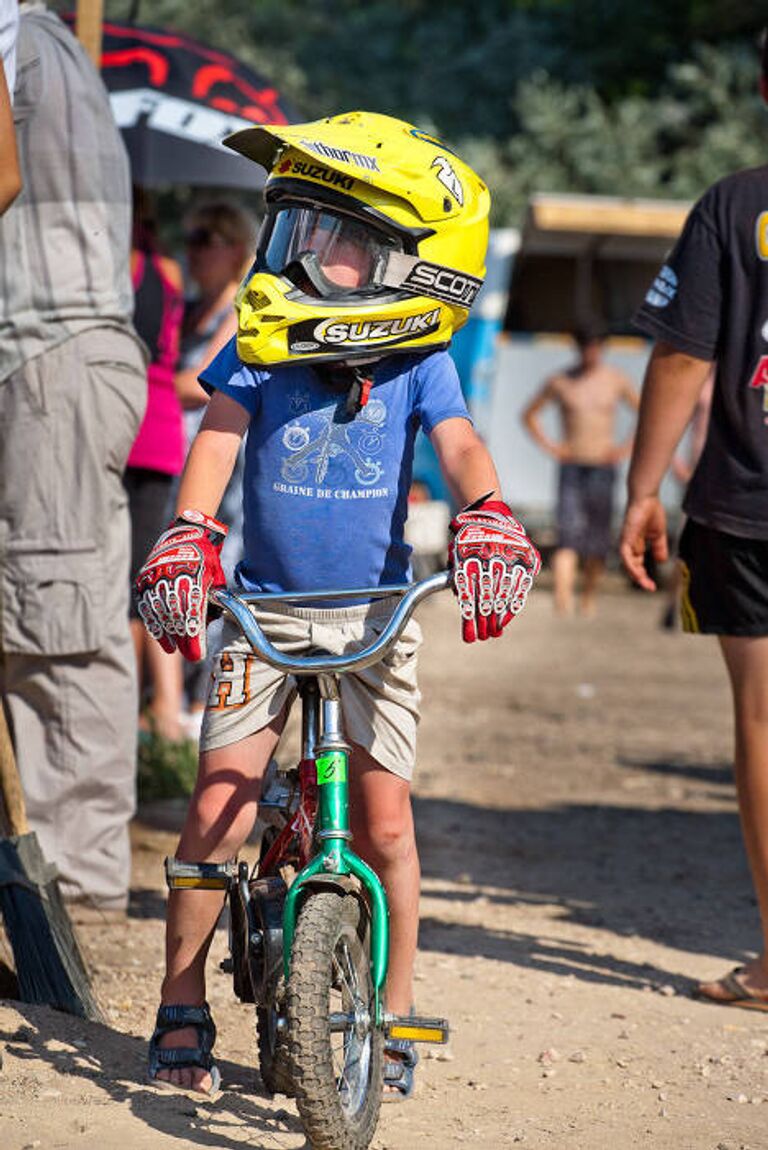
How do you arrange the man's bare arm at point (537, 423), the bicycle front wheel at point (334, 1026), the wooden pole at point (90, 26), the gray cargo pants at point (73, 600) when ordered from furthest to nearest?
the man's bare arm at point (537, 423) < the wooden pole at point (90, 26) < the gray cargo pants at point (73, 600) < the bicycle front wheel at point (334, 1026)

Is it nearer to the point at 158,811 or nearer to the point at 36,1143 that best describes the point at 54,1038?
the point at 36,1143

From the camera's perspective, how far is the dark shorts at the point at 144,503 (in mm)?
6488

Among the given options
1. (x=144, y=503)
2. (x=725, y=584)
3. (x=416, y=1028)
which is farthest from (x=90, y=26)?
(x=416, y=1028)

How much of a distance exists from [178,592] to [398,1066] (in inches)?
43.9


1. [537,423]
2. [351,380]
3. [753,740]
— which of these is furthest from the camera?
[537,423]

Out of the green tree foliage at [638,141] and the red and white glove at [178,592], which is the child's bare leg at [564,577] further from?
the red and white glove at [178,592]

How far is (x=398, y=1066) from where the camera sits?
3.79 m

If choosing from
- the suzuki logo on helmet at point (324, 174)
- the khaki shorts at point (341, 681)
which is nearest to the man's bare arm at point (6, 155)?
the suzuki logo on helmet at point (324, 174)

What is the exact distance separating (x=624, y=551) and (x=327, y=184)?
158 cm

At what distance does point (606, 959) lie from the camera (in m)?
5.22

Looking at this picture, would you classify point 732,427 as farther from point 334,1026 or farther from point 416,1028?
point 334,1026

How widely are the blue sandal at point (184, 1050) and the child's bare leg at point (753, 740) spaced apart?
5.16 ft

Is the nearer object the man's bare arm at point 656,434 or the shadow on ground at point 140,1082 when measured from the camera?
the shadow on ground at point 140,1082

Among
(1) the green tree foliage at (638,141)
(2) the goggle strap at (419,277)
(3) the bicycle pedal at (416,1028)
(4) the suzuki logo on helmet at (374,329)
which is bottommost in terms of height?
(3) the bicycle pedal at (416,1028)
